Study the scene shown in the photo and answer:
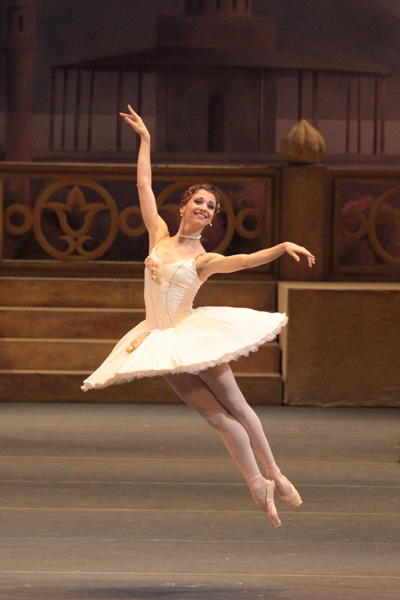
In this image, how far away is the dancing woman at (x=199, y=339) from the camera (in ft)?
11.8

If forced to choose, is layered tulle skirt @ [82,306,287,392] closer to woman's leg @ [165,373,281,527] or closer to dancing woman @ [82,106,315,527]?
dancing woman @ [82,106,315,527]

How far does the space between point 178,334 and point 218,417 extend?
375 mm

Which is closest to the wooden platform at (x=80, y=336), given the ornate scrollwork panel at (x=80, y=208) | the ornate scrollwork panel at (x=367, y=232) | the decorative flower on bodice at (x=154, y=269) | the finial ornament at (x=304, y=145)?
the ornate scrollwork panel at (x=80, y=208)

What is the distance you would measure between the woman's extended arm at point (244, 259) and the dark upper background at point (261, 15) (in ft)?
21.0

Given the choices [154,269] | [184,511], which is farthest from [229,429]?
[184,511]

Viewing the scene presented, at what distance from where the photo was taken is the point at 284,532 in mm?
4074

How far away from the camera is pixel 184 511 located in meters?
4.34

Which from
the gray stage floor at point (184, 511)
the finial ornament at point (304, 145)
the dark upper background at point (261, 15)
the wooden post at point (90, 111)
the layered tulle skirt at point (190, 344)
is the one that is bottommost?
the gray stage floor at point (184, 511)

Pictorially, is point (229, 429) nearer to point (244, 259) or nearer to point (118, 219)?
point (244, 259)

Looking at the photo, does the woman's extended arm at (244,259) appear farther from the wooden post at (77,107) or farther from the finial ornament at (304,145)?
the wooden post at (77,107)

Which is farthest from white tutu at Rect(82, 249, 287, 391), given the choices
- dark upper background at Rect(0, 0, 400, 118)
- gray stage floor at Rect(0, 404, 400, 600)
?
dark upper background at Rect(0, 0, 400, 118)

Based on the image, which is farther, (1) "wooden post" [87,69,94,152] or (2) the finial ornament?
(1) "wooden post" [87,69,94,152]

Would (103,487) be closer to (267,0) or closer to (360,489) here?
(360,489)

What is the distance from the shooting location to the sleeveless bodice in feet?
12.7
